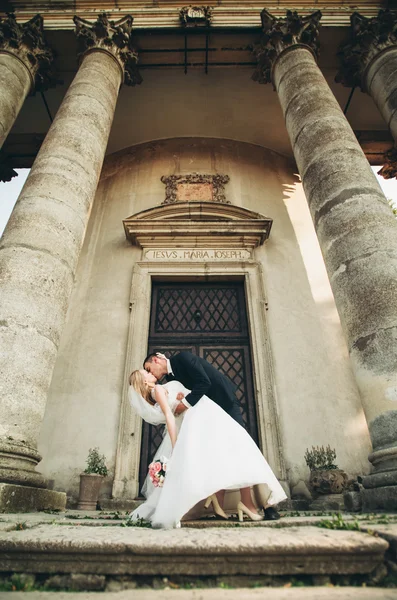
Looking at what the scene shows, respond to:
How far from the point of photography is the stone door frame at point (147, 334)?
623 cm

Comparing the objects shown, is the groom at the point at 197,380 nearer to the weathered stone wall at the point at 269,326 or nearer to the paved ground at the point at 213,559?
the paved ground at the point at 213,559

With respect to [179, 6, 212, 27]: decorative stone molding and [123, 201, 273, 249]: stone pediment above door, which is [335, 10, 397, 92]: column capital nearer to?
[179, 6, 212, 27]: decorative stone molding

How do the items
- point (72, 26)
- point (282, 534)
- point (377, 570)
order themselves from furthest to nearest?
point (72, 26) → point (282, 534) → point (377, 570)

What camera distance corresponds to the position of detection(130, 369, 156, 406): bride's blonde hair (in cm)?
333

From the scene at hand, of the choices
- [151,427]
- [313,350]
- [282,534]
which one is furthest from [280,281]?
[282,534]

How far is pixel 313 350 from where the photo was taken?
294 inches

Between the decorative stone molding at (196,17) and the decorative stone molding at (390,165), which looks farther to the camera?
the decorative stone molding at (390,165)

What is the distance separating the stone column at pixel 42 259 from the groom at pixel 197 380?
1.48 metres

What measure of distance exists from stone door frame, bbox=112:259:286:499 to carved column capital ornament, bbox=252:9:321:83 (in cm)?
445

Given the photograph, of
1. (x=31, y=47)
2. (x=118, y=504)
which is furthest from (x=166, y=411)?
(x=31, y=47)

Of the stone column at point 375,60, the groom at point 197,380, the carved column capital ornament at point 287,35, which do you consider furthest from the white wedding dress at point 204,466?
the carved column capital ornament at point 287,35

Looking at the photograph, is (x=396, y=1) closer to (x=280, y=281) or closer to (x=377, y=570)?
(x=280, y=281)

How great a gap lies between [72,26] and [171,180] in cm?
404

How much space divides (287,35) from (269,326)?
20.2 ft
